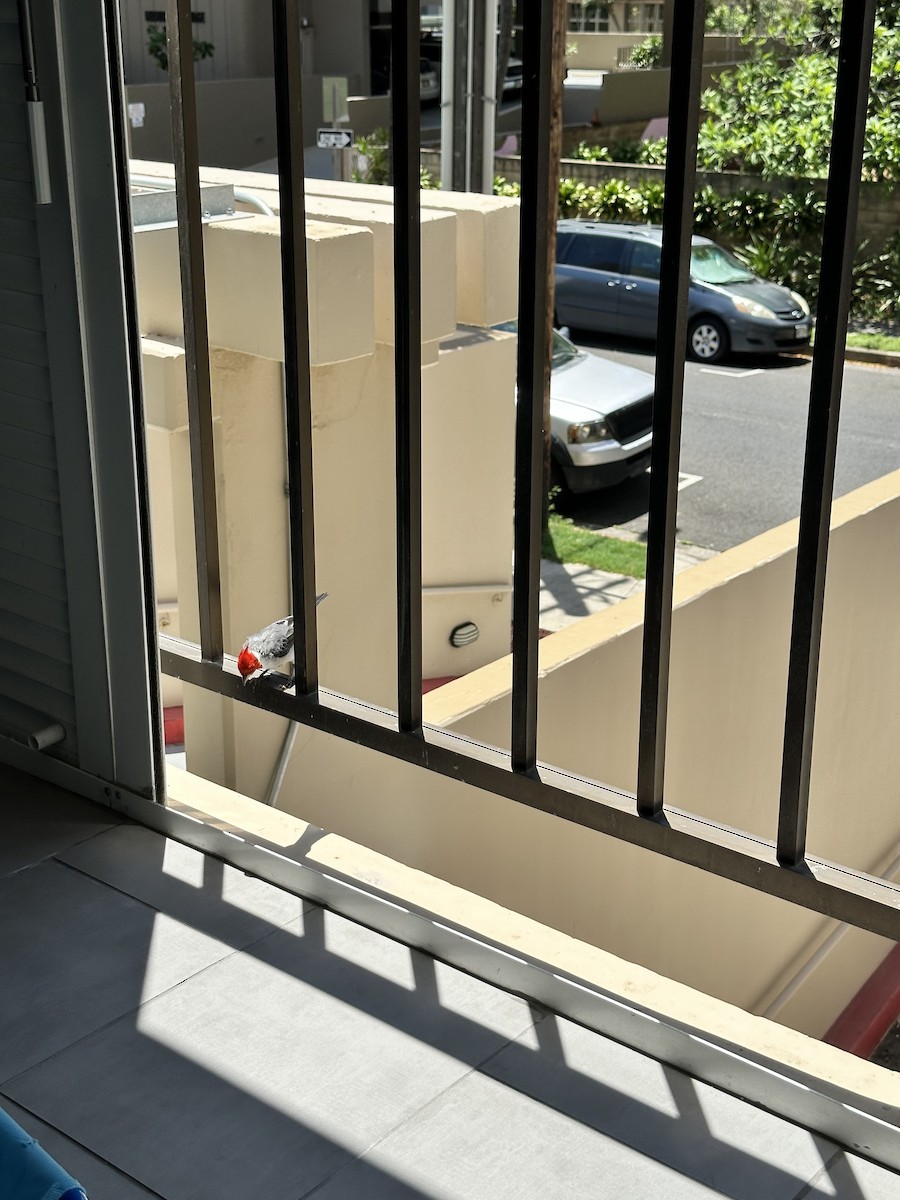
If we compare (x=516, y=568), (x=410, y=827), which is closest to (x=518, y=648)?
(x=516, y=568)

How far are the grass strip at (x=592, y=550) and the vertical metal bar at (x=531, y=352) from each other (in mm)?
6513

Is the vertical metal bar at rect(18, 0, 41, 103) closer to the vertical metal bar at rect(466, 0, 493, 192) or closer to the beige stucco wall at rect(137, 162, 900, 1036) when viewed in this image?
the beige stucco wall at rect(137, 162, 900, 1036)

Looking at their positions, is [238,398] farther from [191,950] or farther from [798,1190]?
[798,1190]

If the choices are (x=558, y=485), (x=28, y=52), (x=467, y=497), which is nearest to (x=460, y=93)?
(x=558, y=485)

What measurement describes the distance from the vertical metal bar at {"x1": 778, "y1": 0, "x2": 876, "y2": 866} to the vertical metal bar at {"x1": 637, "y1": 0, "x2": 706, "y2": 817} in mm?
141

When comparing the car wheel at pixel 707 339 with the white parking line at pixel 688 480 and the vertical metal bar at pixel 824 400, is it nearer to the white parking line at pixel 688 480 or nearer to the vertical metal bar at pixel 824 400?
the white parking line at pixel 688 480

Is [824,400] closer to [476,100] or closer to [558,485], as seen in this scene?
[476,100]

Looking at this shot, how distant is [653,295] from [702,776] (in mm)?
8617

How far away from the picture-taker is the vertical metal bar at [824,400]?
4.04 feet

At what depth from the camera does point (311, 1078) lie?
1.55m

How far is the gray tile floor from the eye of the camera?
1409 mm

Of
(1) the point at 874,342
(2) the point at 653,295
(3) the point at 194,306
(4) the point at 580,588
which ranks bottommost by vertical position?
(4) the point at 580,588

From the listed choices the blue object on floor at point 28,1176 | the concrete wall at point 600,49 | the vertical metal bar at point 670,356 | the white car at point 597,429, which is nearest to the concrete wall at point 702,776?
the vertical metal bar at point 670,356

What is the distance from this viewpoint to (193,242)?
1921 millimetres
